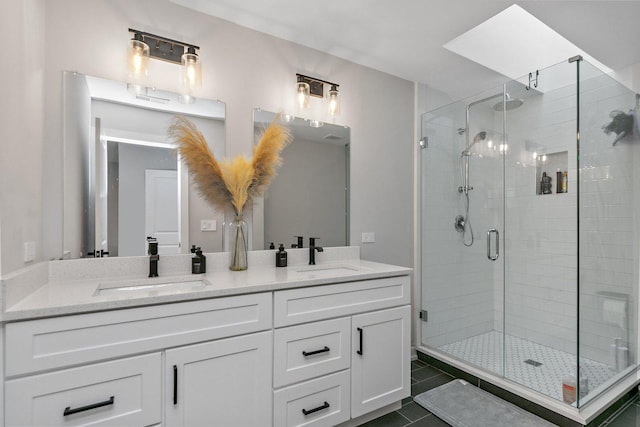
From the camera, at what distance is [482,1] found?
187 centimetres

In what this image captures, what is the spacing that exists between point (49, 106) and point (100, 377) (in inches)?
54.2

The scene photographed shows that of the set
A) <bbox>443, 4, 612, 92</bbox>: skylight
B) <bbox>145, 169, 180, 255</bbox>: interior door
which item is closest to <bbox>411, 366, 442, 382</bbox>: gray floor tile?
<bbox>145, 169, 180, 255</bbox>: interior door

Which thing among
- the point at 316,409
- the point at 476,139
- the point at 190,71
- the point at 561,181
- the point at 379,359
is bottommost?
the point at 316,409

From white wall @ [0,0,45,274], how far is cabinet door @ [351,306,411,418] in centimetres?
162

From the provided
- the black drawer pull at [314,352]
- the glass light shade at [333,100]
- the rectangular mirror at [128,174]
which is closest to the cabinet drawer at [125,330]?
the black drawer pull at [314,352]

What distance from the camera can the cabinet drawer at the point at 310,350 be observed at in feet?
5.10

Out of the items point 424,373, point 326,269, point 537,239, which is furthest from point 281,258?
point 537,239

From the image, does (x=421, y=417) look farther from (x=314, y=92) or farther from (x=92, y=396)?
(x=314, y=92)

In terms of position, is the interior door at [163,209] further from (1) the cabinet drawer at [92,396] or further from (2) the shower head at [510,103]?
(2) the shower head at [510,103]

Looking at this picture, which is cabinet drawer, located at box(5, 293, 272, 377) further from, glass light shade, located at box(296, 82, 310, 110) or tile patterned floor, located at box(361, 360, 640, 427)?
glass light shade, located at box(296, 82, 310, 110)

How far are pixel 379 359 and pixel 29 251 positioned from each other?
74.1 inches

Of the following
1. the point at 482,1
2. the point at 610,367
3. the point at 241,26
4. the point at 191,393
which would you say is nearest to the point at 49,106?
the point at 241,26

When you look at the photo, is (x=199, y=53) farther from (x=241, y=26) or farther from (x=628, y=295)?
(x=628, y=295)

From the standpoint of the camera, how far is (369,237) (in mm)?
2623
